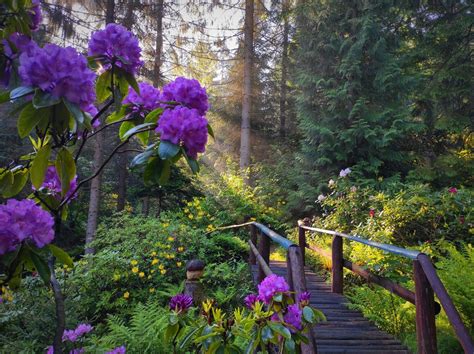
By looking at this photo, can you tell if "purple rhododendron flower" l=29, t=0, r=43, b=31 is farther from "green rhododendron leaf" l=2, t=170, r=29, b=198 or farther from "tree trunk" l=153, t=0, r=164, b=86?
"tree trunk" l=153, t=0, r=164, b=86

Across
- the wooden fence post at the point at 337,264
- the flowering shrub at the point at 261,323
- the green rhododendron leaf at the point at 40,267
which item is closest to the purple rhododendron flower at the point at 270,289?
the flowering shrub at the point at 261,323

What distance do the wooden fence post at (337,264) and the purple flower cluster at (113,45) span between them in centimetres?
372

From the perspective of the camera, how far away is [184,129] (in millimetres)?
1359

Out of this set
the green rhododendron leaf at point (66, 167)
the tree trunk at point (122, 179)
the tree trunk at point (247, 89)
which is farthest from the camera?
the tree trunk at point (247, 89)

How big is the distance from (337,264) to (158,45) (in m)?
10.7

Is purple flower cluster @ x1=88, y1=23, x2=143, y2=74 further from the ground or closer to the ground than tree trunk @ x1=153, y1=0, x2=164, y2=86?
closer to the ground

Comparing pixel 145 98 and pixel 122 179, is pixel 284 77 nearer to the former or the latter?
pixel 122 179

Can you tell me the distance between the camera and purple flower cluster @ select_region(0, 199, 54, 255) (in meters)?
1.17

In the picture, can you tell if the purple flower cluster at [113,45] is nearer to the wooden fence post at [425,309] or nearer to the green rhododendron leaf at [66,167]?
the green rhododendron leaf at [66,167]

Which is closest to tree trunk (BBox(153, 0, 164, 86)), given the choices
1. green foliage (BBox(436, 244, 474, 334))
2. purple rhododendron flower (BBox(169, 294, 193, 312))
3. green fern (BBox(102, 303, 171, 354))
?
green fern (BBox(102, 303, 171, 354))

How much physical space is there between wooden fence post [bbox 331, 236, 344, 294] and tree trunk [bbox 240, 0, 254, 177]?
7665 mm

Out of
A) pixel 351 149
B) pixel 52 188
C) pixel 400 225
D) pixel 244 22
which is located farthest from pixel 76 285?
pixel 244 22

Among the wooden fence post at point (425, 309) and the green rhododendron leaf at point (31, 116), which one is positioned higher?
the green rhododendron leaf at point (31, 116)

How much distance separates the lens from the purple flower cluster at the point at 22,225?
117 cm
